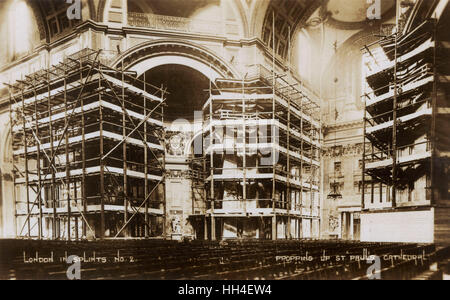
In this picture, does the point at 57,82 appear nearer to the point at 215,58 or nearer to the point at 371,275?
the point at 215,58

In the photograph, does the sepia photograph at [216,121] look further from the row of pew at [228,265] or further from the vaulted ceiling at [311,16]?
the row of pew at [228,265]

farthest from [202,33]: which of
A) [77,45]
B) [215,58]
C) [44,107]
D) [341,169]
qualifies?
[341,169]

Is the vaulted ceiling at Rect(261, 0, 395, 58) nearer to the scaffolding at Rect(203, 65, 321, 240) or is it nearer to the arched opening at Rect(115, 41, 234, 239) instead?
the scaffolding at Rect(203, 65, 321, 240)

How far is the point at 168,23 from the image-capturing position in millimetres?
20234

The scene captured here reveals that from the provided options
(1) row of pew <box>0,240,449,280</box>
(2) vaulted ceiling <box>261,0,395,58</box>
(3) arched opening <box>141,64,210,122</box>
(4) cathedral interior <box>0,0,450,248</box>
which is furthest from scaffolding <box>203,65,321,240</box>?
(1) row of pew <box>0,240,449,280</box>

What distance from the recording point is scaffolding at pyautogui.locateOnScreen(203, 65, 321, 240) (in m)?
19.8

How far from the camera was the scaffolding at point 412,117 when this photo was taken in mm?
13539

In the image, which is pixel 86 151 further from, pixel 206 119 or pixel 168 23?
pixel 168 23

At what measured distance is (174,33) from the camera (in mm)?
20062

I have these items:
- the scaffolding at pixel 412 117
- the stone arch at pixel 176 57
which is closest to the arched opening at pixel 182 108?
the stone arch at pixel 176 57

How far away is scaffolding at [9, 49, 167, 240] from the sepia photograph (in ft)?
0.34

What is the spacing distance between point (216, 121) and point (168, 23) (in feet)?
19.1

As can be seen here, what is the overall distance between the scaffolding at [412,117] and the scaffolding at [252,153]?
4555mm

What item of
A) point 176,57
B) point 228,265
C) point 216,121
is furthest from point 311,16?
point 228,265
